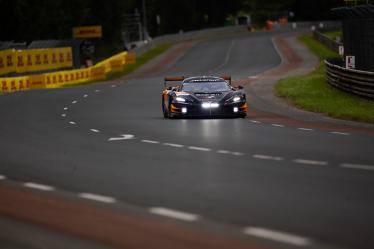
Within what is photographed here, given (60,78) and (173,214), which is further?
(60,78)

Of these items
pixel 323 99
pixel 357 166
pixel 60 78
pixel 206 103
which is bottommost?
pixel 60 78

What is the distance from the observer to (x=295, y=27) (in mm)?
125062

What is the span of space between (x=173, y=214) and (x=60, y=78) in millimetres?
45669

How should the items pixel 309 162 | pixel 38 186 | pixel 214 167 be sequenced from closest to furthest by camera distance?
pixel 38 186, pixel 214 167, pixel 309 162

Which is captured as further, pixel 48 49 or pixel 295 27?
pixel 295 27

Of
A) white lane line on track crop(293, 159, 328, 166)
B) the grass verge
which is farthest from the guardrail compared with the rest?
white lane line on track crop(293, 159, 328, 166)

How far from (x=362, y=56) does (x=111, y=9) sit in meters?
81.0

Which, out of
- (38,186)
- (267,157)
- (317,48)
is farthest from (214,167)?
(317,48)

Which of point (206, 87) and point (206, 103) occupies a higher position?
point (206, 87)

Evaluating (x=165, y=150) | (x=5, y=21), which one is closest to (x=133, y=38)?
(x=5, y=21)

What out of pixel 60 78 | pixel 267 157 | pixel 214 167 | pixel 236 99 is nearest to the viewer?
pixel 214 167

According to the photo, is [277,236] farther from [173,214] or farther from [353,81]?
[353,81]

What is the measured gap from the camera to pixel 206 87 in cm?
2483

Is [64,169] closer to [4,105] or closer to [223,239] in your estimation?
[223,239]
